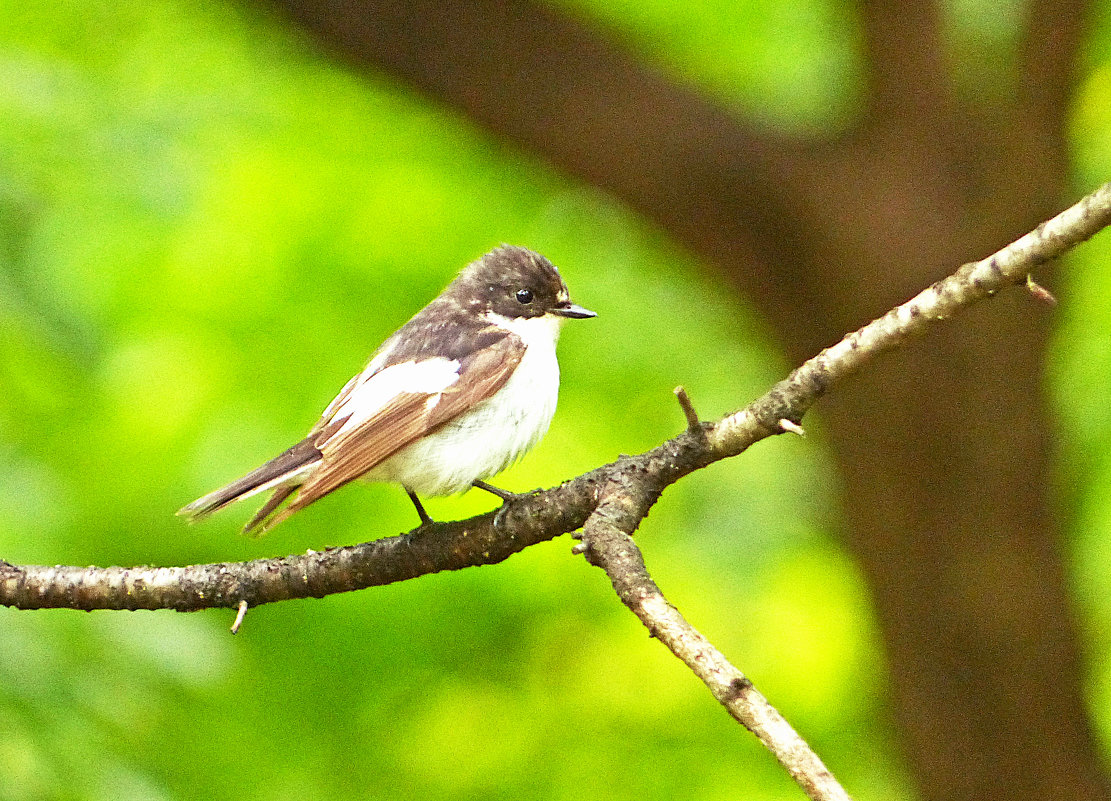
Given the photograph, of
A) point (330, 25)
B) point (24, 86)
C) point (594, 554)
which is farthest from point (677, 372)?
point (594, 554)

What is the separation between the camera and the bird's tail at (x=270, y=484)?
12.3ft

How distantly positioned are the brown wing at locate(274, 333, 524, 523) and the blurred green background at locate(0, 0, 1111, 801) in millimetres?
1750

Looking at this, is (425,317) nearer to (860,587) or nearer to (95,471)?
(95,471)

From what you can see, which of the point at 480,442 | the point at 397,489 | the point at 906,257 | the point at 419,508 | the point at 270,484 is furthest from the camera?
the point at 397,489

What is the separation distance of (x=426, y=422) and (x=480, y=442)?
20 cm

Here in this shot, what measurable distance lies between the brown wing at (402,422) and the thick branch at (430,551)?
1.29 ft

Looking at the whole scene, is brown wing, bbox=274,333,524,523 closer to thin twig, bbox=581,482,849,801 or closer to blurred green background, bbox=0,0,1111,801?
thin twig, bbox=581,482,849,801

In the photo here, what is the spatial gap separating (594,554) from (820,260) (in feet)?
14.2

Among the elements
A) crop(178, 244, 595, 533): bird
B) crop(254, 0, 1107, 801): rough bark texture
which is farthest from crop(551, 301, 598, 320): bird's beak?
crop(254, 0, 1107, 801): rough bark texture

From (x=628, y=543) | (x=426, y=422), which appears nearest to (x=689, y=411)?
(x=628, y=543)

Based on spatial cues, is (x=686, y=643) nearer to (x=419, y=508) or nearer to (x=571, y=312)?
(x=419, y=508)

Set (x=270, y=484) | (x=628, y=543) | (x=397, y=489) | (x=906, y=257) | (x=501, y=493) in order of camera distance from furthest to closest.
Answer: (x=397, y=489) < (x=906, y=257) < (x=270, y=484) < (x=501, y=493) < (x=628, y=543)

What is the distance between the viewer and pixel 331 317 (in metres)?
7.08

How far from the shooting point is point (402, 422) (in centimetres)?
383
